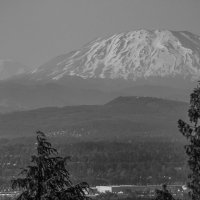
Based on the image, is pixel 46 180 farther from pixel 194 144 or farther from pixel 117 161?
pixel 117 161

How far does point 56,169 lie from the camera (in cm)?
2269

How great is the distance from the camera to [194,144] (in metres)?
24.1

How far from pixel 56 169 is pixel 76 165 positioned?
12030 cm

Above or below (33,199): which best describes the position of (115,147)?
above

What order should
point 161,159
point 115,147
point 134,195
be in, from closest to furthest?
1. point 134,195
2. point 161,159
3. point 115,147

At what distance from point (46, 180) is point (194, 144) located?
12.1 ft

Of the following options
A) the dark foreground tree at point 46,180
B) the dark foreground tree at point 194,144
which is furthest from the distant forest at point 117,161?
the dark foreground tree at point 46,180

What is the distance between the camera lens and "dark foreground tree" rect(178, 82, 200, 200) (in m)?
24.0

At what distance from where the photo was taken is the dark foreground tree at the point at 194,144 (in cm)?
2395

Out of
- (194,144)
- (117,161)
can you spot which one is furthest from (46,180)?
(117,161)

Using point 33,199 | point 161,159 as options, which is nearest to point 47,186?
point 33,199

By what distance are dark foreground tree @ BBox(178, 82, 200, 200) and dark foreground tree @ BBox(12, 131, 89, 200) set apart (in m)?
2.74

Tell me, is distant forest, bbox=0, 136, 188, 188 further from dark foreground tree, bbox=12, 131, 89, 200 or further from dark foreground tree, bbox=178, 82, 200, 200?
dark foreground tree, bbox=12, 131, 89, 200

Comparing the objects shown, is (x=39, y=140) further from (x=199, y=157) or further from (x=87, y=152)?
(x=87, y=152)
